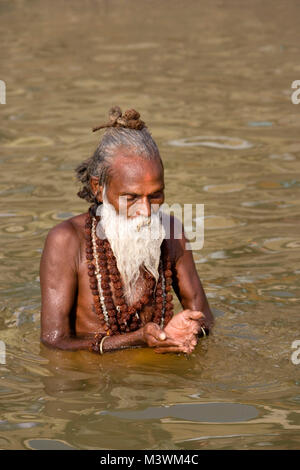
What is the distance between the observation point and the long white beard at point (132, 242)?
18.2 ft

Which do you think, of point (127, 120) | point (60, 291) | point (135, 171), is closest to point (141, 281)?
point (60, 291)

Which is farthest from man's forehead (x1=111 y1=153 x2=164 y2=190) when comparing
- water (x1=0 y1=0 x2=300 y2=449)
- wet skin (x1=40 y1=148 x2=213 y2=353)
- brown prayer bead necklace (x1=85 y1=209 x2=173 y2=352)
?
water (x1=0 y1=0 x2=300 y2=449)

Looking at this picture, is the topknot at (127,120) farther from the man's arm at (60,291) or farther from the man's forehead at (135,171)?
the man's arm at (60,291)

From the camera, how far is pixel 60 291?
5.70 meters

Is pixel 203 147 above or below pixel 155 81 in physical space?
below

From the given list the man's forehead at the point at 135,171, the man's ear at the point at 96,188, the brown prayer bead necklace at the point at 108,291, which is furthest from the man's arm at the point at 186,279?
the man's forehead at the point at 135,171

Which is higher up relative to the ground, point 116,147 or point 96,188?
point 116,147

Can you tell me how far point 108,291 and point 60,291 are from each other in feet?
1.01

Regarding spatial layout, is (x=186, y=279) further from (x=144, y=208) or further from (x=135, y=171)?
(x=135, y=171)

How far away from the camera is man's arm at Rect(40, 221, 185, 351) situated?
5695mm

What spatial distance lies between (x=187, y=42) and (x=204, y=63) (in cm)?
166

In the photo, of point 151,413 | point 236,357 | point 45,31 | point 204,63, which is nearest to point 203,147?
point 204,63

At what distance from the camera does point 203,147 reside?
11.0 meters
